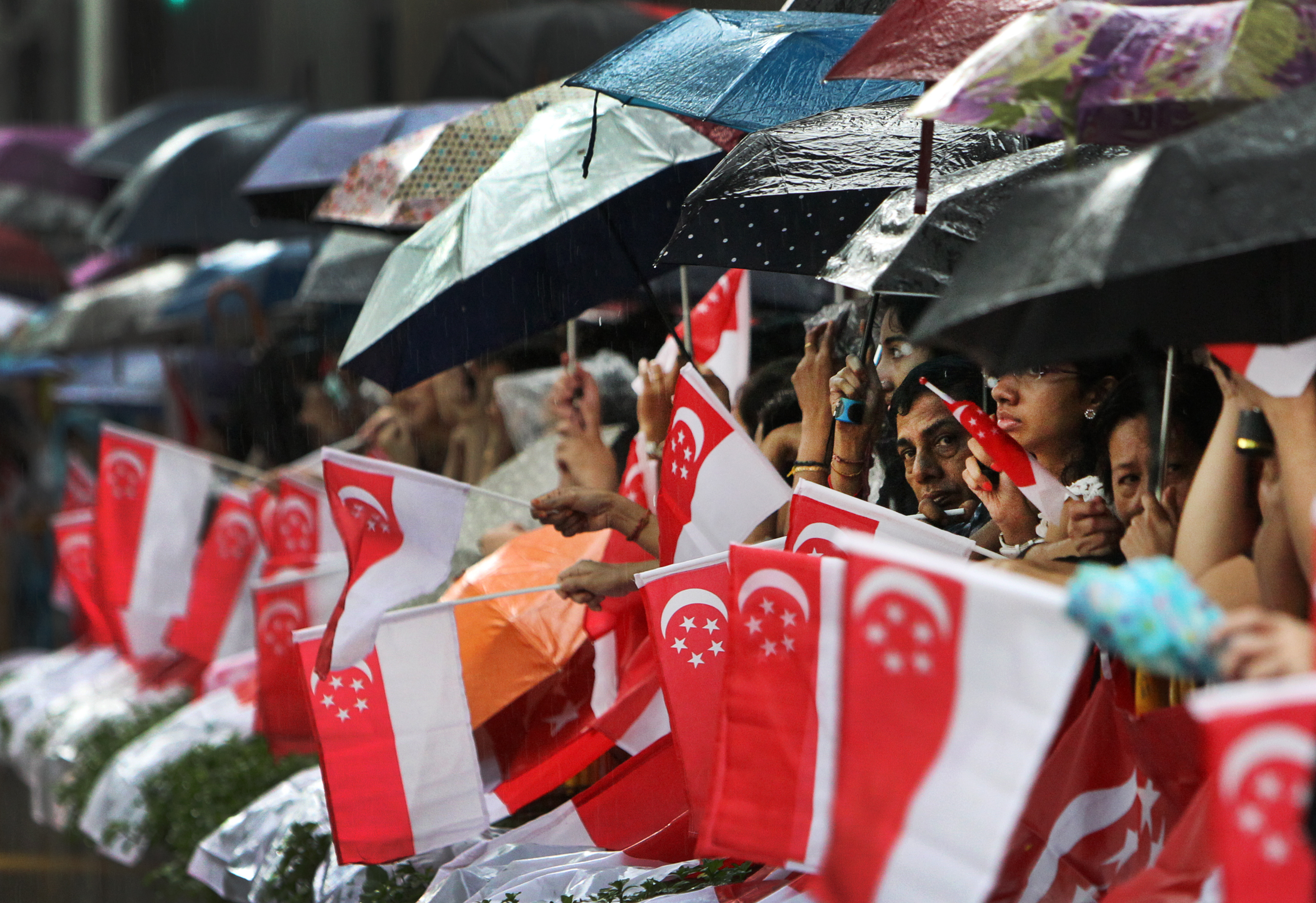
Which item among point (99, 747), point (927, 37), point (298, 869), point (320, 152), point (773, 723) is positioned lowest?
point (99, 747)

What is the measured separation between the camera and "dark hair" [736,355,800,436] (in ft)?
18.2

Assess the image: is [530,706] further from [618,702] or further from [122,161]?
[122,161]

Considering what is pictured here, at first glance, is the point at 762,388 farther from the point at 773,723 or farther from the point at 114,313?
the point at 114,313

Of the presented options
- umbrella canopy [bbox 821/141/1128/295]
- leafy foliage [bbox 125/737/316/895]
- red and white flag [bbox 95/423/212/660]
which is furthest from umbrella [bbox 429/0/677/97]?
umbrella canopy [bbox 821/141/1128/295]

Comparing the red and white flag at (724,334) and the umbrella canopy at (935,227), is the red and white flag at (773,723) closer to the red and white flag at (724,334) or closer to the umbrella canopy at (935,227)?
the umbrella canopy at (935,227)

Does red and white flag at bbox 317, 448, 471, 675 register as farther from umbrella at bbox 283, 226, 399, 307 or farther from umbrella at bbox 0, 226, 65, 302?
umbrella at bbox 0, 226, 65, 302

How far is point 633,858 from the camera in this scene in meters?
4.82

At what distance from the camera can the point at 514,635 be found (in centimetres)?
565

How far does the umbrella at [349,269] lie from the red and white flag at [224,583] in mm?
1117

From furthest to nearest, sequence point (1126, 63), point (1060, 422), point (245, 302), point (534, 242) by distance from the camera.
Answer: point (245, 302) → point (534, 242) → point (1060, 422) → point (1126, 63)

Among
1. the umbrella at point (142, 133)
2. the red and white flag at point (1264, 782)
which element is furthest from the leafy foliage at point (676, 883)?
the umbrella at point (142, 133)

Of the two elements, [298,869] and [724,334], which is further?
[724,334]

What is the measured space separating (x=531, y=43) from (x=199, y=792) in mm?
5483

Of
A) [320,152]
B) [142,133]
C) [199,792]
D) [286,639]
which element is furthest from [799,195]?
[142,133]
